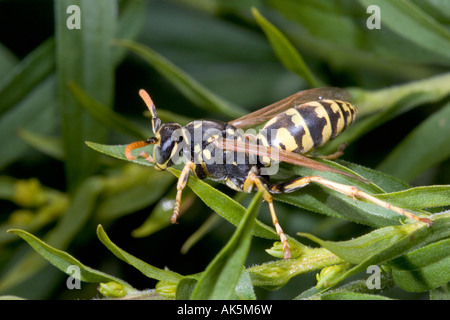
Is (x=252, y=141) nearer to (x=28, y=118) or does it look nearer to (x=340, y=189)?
(x=340, y=189)

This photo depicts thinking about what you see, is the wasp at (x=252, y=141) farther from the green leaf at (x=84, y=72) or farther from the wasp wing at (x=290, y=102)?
the green leaf at (x=84, y=72)

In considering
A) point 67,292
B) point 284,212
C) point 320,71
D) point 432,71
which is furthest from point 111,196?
point 432,71

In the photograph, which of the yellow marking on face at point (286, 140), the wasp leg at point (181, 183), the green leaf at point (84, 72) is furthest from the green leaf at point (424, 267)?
the green leaf at point (84, 72)

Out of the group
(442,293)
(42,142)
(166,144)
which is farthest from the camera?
(42,142)

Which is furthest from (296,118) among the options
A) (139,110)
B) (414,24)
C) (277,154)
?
(139,110)

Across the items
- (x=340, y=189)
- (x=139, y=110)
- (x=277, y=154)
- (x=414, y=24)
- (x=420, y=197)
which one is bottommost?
(x=420, y=197)
